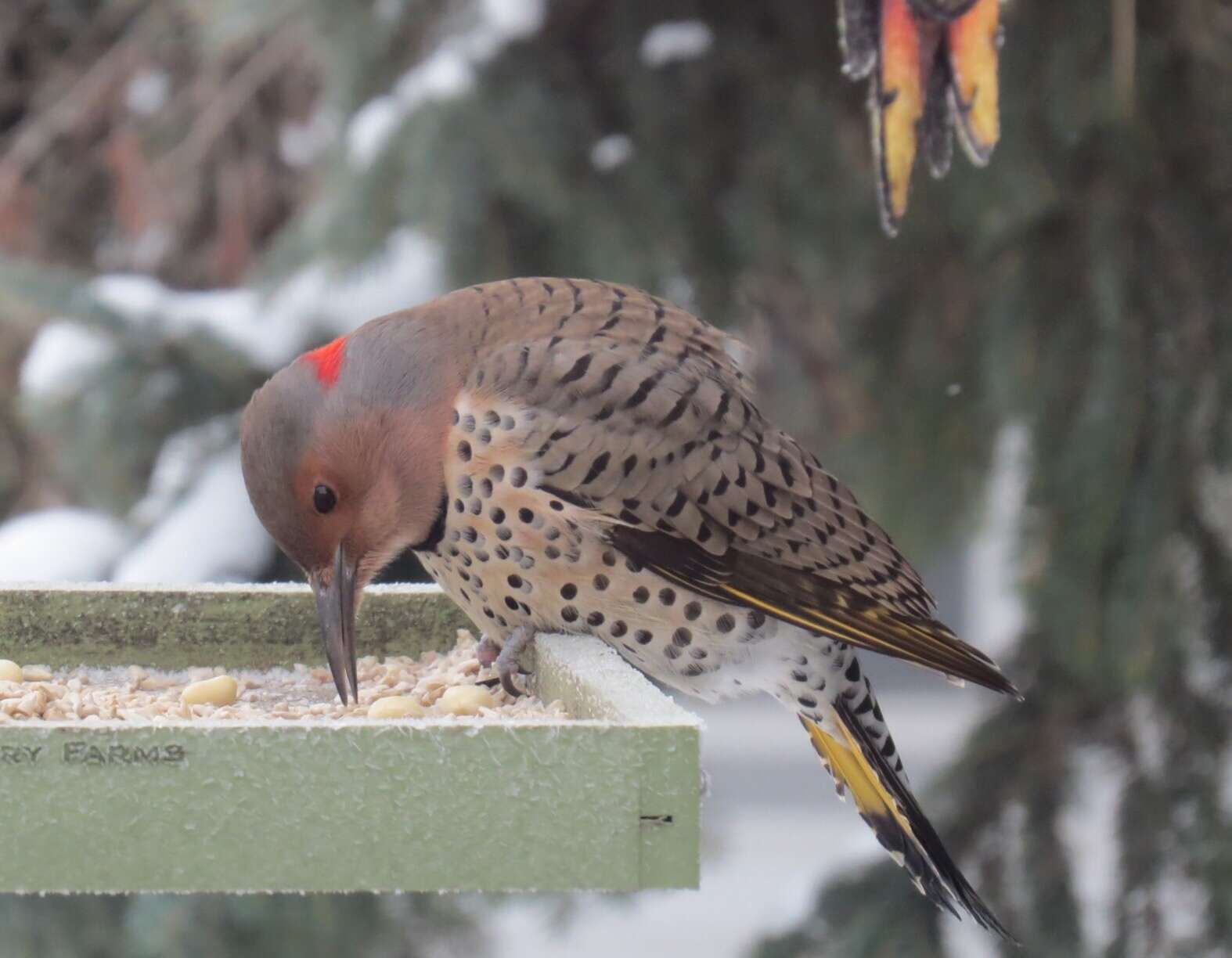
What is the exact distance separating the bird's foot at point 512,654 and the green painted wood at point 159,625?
0.30 metres

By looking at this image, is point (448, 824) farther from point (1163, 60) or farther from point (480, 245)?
point (1163, 60)

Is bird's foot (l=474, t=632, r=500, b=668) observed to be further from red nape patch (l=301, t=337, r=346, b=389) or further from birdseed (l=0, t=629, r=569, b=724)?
red nape patch (l=301, t=337, r=346, b=389)

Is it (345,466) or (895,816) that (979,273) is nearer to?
(895,816)

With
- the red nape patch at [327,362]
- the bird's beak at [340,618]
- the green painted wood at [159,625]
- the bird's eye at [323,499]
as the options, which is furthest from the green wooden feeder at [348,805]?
the green painted wood at [159,625]

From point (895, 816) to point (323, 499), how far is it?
36.7 inches

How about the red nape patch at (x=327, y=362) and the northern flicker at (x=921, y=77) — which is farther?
the red nape patch at (x=327, y=362)

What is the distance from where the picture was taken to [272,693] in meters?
2.33

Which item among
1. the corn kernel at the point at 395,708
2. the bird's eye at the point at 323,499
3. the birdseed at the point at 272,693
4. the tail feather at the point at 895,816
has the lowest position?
the tail feather at the point at 895,816

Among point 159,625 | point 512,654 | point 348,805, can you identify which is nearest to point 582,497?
point 512,654

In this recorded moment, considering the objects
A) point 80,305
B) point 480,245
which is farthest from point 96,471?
point 480,245

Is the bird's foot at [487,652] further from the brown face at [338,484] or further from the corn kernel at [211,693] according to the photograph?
the corn kernel at [211,693]

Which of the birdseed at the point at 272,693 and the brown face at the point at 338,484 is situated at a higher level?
the brown face at the point at 338,484

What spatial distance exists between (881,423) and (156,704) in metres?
2.13

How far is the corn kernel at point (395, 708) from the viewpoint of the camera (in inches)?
75.0
